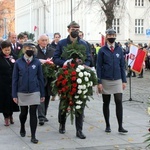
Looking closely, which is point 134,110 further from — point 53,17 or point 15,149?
point 53,17

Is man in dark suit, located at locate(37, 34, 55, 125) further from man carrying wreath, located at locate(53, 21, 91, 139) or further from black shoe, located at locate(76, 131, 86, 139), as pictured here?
Answer: black shoe, located at locate(76, 131, 86, 139)

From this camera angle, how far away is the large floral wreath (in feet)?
28.3

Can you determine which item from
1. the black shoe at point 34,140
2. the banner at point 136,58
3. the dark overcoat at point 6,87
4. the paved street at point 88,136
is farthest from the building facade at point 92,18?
the black shoe at point 34,140

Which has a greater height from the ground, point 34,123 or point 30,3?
point 30,3

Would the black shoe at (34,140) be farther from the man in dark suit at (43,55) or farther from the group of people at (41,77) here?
the man in dark suit at (43,55)

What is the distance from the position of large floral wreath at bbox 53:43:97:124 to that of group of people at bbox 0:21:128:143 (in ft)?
0.76

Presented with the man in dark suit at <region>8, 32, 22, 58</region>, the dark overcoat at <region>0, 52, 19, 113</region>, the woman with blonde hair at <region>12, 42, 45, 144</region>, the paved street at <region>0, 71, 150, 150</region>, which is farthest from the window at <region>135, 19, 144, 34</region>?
the woman with blonde hair at <region>12, 42, 45, 144</region>

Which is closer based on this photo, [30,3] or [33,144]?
[33,144]

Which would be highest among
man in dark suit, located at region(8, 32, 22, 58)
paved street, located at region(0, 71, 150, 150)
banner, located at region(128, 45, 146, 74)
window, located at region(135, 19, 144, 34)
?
window, located at region(135, 19, 144, 34)

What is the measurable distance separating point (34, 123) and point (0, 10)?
265 ft

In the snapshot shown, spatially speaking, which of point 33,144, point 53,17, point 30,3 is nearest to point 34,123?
point 33,144

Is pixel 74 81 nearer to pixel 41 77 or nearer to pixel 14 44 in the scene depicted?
pixel 41 77

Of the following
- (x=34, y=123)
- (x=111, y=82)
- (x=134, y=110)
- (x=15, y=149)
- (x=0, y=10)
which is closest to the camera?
(x=15, y=149)

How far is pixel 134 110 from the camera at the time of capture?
1270 centimetres
